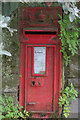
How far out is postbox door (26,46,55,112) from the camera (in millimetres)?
2607

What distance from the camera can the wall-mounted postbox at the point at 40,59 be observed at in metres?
2.55

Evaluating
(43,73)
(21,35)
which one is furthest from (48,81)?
(21,35)

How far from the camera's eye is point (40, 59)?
262cm

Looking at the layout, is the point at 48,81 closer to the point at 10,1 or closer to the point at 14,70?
the point at 14,70

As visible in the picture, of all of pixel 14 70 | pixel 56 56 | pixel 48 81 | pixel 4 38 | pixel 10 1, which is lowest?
pixel 48 81

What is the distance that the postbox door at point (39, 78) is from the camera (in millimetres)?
2607

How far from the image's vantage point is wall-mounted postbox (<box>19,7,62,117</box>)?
2553mm

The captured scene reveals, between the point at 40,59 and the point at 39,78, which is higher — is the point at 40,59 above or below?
above

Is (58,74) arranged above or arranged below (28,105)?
above

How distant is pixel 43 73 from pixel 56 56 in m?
0.36

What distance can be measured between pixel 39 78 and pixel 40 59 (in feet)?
1.04

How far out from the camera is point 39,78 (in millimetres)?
2635

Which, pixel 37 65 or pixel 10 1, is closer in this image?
pixel 10 1

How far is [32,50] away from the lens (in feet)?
8.49
